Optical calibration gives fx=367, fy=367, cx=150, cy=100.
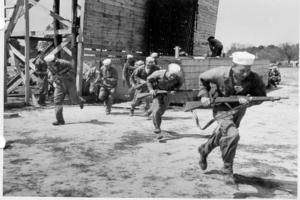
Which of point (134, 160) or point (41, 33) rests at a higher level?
point (41, 33)

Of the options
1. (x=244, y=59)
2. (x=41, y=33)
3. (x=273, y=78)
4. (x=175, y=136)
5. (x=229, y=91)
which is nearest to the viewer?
(x=244, y=59)

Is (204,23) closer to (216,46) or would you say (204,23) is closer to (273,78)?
(216,46)

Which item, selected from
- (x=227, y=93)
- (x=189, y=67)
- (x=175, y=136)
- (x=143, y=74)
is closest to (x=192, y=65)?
(x=189, y=67)

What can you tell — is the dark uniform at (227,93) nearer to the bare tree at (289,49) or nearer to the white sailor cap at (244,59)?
the white sailor cap at (244,59)

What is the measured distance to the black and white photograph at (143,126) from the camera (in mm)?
4402

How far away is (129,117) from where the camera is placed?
9.49m

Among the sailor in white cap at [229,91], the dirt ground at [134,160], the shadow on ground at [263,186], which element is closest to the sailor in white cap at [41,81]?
the dirt ground at [134,160]

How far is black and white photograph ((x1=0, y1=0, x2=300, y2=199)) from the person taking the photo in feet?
14.4

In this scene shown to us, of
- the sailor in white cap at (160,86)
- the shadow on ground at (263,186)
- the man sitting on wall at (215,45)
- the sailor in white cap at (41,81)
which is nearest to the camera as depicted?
the shadow on ground at (263,186)

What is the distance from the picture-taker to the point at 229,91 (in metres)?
4.66

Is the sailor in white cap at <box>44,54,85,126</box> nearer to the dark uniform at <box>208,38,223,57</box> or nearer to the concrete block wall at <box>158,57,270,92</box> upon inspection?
the concrete block wall at <box>158,57,270,92</box>

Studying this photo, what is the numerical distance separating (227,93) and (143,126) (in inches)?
153

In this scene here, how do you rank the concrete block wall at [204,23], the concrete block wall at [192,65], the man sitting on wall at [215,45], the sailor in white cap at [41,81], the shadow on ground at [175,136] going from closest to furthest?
the shadow on ground at [175,136] → the sailor in white cap at [41,81] → the concrete block wall at [192,65] → the man sitting on wall at [215,45] → the concrete block wall at [204,23]

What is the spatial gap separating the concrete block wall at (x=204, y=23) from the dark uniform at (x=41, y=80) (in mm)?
7315
